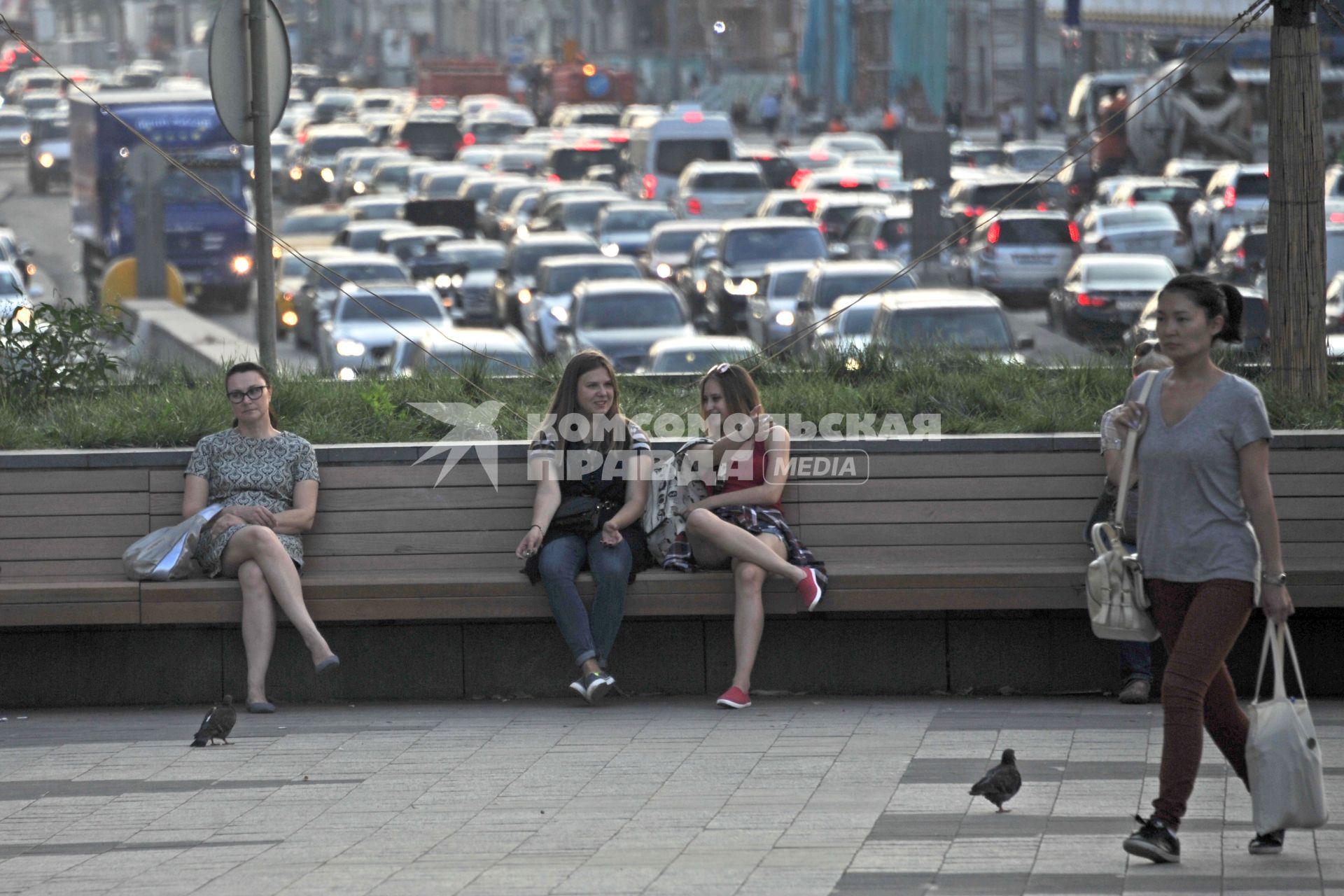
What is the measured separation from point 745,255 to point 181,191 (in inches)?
429

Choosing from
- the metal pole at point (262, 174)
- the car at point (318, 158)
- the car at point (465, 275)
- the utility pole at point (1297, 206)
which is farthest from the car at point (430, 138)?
the utility pole at point (1297, 206)

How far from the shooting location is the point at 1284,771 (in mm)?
5551

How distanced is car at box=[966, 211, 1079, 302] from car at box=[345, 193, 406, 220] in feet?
42.8

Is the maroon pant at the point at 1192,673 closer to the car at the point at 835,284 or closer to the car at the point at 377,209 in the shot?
the car at the point at 835,284

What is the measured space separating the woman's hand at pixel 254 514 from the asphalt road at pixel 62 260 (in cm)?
218

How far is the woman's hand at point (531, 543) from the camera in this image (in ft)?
27.2

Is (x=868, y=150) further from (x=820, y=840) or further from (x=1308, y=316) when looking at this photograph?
(x=820, y=840)

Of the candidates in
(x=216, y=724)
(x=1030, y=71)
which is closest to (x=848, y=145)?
→ (x=1030, y=71)

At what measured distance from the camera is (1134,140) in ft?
158

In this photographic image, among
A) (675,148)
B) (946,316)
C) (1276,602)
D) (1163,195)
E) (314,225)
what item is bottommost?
(946,316)

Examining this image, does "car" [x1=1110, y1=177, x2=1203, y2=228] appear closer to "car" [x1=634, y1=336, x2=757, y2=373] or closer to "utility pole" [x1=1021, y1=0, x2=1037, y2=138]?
"car" [x1=634, y1=336, x2=757, y2=373]

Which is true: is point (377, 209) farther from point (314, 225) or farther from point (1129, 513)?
point (1129, 513)

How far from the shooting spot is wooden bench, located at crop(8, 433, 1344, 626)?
832 cm

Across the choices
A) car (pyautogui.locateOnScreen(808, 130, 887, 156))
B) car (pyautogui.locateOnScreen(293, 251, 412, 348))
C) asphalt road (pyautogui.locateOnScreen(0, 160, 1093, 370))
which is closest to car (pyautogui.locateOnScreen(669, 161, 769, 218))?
asphalt road (pyautogui.locateOnScreen(0, 160, 1093, 370))
